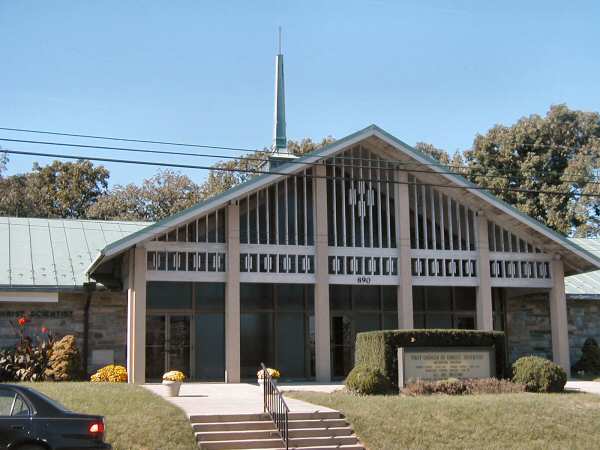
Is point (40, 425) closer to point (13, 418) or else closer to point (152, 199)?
point (13, 418)

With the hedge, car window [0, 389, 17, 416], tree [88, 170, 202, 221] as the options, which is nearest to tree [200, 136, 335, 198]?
tree [88, 170, 202, 221]

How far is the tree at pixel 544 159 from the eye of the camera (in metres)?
46.2

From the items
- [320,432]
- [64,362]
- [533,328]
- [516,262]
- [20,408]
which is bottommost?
[320,432]

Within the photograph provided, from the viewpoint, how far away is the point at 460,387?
19.8 meters

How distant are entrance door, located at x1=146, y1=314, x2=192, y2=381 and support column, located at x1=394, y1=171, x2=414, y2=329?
22.9ft

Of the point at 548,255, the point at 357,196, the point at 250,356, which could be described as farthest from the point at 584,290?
the point at 250,356

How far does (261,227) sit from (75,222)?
901 cm

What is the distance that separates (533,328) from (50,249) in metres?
18.1

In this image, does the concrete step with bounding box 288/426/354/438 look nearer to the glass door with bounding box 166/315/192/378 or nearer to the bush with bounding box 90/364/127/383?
the bush with bounding box 90/364/127/383

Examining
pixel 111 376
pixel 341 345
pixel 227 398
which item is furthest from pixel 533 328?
pixel 111 376

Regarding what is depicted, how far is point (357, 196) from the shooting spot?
25875 millimetres

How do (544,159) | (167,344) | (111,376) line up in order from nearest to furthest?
1. (111,376)
2. (167,344)
3. (544,159)

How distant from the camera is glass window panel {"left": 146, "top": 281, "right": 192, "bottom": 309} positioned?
2578 centimetres

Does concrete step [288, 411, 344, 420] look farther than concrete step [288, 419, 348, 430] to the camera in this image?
Yes
